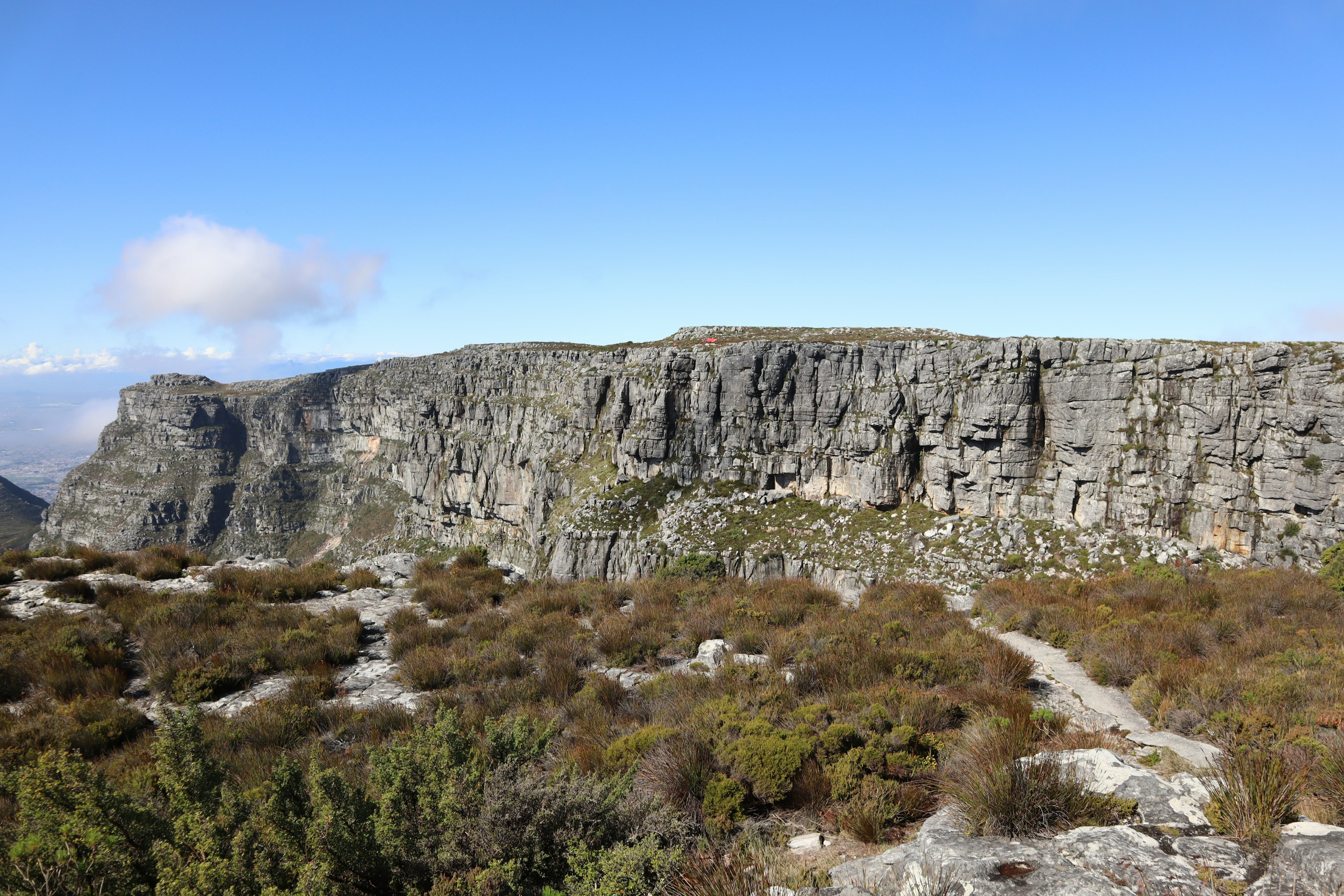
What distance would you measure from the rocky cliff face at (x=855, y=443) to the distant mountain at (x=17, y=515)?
68.6 m

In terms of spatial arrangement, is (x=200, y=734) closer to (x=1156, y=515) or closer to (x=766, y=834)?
(x=766, y=834)

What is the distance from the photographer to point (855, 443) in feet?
149

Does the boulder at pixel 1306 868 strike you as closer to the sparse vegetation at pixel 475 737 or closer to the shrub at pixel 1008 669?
the sparse vegetation at pixel 475 737

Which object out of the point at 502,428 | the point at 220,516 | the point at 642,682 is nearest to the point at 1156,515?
the point at 642,682

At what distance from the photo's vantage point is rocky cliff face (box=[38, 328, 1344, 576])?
1162 inches

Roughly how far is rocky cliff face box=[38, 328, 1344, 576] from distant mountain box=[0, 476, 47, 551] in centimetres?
6863

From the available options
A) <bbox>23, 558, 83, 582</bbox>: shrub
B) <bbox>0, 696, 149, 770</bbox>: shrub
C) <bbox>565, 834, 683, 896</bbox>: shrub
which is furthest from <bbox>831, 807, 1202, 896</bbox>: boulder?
<bbox>23, 558, 83, 582</bbox>: shrub

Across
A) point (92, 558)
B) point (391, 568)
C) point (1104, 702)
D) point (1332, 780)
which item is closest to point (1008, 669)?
point (1104, 702)

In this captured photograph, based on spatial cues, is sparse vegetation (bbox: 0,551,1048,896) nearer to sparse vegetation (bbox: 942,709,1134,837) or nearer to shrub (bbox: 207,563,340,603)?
shrub (bbox: 207,563,340,603)

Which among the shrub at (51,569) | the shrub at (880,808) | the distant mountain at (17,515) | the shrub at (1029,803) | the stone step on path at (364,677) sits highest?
the shrub at (1029,803)

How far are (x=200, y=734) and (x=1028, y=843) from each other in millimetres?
6064

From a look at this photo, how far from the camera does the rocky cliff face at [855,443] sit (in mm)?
29516

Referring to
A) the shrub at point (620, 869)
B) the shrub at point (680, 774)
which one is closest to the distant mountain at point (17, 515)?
the shrub at point (680, 774)

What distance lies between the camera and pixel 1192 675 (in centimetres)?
743
